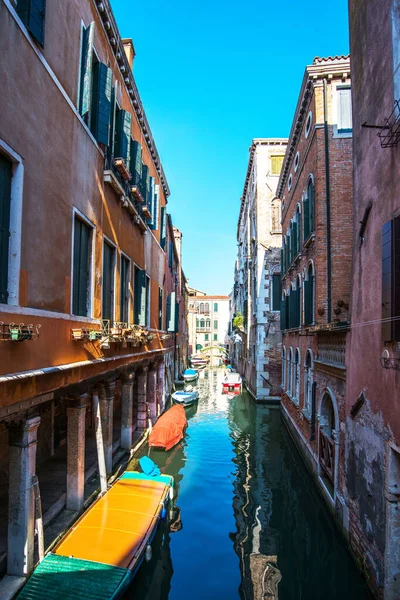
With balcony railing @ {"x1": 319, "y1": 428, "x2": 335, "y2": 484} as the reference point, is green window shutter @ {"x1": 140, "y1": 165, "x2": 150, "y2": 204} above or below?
above

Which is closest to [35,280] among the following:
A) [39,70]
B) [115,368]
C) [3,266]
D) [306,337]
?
[3,266]

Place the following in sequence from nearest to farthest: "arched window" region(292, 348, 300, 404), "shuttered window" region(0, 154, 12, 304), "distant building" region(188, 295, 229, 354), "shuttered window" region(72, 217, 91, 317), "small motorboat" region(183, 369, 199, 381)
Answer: "shuttered window" region(0, 154, 12, 304)
"shuttered window" region(72, 217, 91, 317)
"arched window" region(292, 348, 300, 404)
"small motorboat" region(183, 369, 199, 381)
"distant building" region(188, 295, 229, 354)

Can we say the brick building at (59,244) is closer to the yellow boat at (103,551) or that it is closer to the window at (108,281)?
the window at (108,281)

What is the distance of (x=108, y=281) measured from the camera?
32.7 feet

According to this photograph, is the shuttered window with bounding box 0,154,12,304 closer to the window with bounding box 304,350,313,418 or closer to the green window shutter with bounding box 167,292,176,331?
the window with bounding box 304,350,313,418

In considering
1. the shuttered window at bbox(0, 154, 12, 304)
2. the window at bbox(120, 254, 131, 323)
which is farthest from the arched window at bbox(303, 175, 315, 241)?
the shuttered window at bbox(0, 154, 12, 304)

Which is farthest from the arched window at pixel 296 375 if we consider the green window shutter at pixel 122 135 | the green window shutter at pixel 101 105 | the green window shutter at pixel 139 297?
the green window shutter at pixel 101 105

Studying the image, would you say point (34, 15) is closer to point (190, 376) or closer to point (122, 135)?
point (122, 135)

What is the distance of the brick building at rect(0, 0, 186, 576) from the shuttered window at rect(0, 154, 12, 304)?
0.02 meters

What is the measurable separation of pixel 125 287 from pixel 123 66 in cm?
564

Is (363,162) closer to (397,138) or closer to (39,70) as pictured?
(397,138)

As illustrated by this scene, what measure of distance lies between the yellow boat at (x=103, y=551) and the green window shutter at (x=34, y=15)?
702cm

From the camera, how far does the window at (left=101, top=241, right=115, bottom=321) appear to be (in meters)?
9.64

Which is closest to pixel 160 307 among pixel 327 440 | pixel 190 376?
pixel 327 440
